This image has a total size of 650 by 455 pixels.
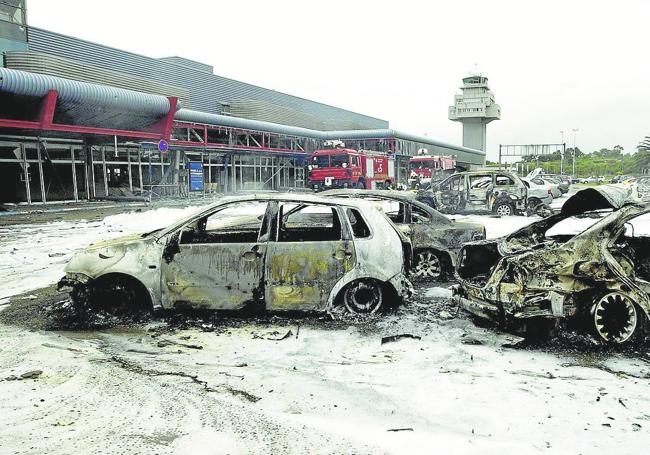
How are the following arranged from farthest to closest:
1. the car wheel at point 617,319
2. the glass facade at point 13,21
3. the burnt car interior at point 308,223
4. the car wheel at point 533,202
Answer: the glass facade at point 13,21, the car wheel at point 533,202, the burnt car interior at point 308,223, the car wheel at point 617,319

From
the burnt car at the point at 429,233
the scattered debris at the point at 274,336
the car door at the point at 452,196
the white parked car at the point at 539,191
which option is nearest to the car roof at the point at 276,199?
the scattered debris at the point at 274,336

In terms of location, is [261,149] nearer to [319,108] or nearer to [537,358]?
[319,108]

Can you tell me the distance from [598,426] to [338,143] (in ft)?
89.1

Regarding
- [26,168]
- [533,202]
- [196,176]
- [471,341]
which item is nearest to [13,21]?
[26,168]

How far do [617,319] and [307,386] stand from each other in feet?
10.1

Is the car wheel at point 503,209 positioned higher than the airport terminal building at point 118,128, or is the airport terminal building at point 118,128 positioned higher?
the airport terminal building at point 118,128

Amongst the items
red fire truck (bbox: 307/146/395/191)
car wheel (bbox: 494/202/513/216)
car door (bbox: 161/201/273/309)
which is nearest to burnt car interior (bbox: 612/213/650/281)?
car door (bbox: 161/201/273/309)

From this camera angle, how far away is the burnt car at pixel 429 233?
812cm

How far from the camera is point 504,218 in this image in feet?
55.1

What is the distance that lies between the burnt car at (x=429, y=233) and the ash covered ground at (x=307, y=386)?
2.09 metres

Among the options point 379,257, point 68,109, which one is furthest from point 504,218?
point 68,109

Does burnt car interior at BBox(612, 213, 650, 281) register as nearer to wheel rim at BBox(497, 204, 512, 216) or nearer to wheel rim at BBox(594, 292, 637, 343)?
wheel rim at BBox(594, 292, 637, 343)

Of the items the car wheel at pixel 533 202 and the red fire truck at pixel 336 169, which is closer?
the car wheel at pixel 533 202

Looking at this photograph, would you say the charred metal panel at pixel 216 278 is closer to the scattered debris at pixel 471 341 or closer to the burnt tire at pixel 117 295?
the burnt tire at pixel 117 295
